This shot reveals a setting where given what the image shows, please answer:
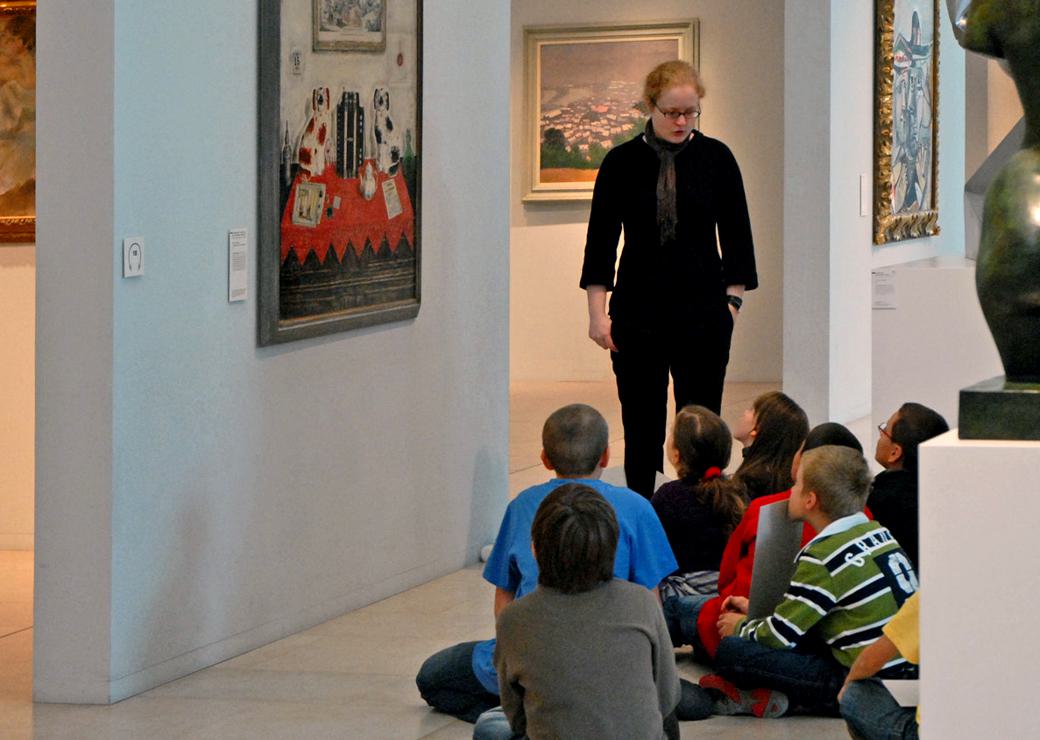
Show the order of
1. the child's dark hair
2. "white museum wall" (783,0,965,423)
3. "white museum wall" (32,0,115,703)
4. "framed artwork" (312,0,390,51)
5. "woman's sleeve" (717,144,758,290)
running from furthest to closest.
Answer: "white museum wall" (783,0,965,423) < "woman's sleeve" (717,144,758,290) < "framed artwork" (312,0,390,51) < the child's dark hair < "white museum wall" (32,0,115,703)

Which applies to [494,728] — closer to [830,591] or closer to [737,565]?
[830,591]

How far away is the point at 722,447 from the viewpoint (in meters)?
5.20

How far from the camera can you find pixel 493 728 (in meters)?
4.12

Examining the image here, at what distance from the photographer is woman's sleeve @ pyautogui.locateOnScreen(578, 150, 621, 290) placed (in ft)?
21.4

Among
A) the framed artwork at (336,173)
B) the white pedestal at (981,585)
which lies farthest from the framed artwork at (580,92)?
the white pedestal at (981,585)

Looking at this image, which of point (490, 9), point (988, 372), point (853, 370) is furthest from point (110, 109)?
point (853, 370)

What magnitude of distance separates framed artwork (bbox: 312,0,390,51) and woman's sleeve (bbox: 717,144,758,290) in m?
1.33

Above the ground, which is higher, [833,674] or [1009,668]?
[1009,668]

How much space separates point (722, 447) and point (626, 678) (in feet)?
5.87

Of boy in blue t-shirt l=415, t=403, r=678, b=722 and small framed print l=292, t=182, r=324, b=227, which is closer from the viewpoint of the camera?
boy in blue t-shirt l=415, t=403, r=678, b=722

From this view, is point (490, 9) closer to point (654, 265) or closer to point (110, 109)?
point (654, 265)

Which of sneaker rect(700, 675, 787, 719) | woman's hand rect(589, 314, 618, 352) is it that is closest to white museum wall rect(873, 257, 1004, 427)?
woman's hand rect(589, 314, 618, 352)

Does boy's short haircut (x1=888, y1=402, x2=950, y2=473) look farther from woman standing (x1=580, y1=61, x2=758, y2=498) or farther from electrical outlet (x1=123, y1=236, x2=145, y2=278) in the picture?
electrical outlet (x1=123, y1=236, x2=145, y2=278)

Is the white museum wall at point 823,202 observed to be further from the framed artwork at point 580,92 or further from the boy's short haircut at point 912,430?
the boy's short haircut at point 912,430
